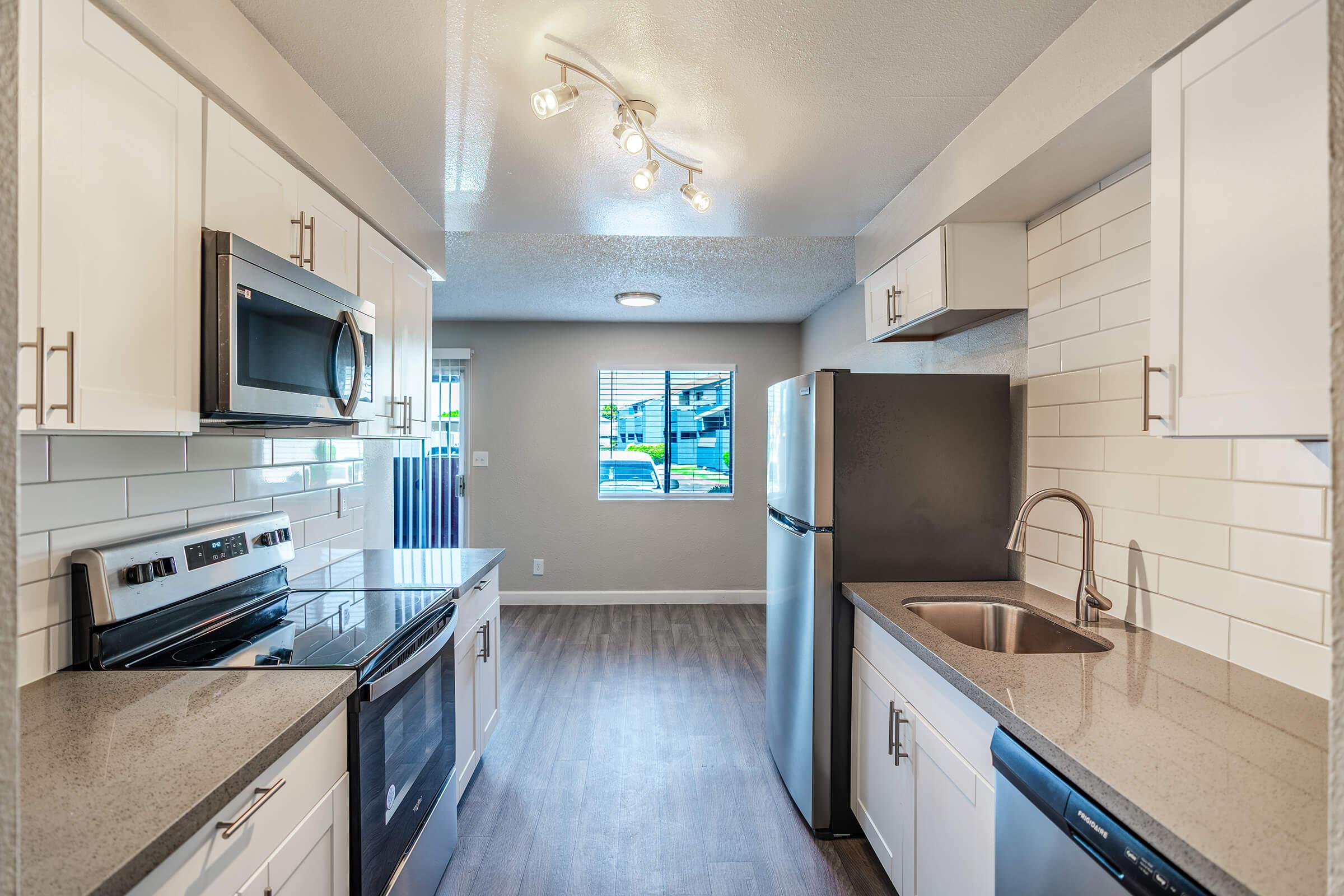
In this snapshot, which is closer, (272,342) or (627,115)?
(272,342)

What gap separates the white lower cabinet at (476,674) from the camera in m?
2.22

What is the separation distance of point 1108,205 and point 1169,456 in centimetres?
72

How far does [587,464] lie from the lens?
17.5ft

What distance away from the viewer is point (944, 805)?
1.50m

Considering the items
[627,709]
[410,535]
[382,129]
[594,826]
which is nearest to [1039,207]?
[382,129]

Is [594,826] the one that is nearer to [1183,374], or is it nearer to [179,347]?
[179,347]

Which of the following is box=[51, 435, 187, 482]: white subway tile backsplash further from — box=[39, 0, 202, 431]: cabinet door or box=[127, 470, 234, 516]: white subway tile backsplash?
box=[39, 0, 202, 431]: cabinet door

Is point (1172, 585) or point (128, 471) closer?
point (128, 471)

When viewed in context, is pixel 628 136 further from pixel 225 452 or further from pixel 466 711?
pixel 466 711

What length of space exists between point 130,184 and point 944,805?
2.04m

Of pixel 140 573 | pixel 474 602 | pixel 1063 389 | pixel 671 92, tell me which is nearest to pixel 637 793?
pixel 474 602

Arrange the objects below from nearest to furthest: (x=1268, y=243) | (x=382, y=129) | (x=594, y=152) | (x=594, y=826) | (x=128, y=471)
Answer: (x=1268, y=243)
(x=128, y=471)
(x=382, y=129)
(x=594, y=152)
(x=594, y=826)

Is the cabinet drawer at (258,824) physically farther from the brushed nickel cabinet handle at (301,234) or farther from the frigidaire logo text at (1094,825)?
the frigidaire logo text at (1094,825)

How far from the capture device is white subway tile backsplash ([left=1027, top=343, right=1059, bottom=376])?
2055 mm
